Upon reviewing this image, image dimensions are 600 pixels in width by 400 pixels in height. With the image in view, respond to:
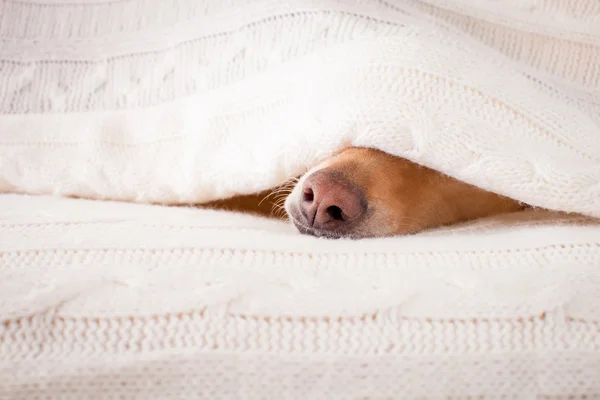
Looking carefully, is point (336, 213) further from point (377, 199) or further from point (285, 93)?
point (285, 93)

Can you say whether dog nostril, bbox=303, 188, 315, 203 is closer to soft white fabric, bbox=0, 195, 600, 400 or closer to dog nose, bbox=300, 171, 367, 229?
dog nose, bbox=300, 171, 367, 229

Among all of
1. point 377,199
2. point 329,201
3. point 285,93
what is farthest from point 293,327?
point 285,93

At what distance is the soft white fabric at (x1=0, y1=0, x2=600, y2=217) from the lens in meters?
1.20

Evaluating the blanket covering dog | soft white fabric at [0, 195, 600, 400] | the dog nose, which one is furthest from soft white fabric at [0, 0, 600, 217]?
soft white fabric at [0, 195, 600, 400]

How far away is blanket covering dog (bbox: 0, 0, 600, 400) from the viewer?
2.61 ft

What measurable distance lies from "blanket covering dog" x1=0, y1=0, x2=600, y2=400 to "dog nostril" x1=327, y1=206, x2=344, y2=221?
6.0 inches

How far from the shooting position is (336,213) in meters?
1.25

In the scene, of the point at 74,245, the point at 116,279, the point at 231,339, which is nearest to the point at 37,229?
the point at 74,245

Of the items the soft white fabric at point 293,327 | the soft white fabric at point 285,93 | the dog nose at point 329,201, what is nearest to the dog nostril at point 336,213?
the dog nose at point 329,201

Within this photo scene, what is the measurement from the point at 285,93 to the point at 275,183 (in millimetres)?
258

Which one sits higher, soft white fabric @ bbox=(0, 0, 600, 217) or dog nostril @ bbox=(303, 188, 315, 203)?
soft white fabric @ bbox=(0, 0, 600, 217)

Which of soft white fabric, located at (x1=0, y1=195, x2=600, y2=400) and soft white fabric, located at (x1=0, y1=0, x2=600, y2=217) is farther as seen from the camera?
soft white fabric, located at (x1=0, y1=0, x2=600, y2=217)

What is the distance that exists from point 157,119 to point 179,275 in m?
0.82

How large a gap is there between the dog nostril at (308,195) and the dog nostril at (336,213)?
5 cm
